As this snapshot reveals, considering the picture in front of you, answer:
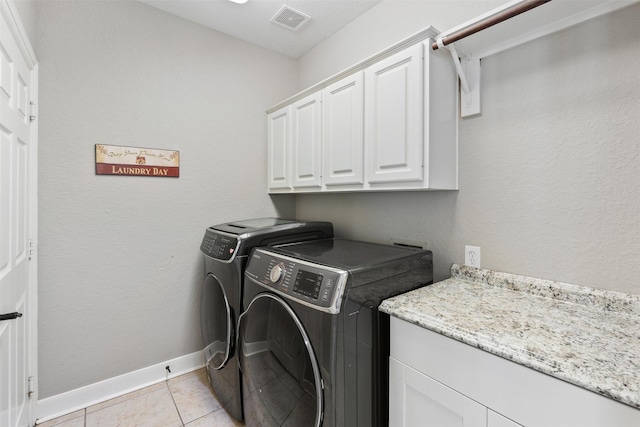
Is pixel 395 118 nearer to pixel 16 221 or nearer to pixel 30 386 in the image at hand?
pixel 16 221

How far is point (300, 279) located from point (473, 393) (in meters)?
Answer: 0.71

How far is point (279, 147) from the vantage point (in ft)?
7.89

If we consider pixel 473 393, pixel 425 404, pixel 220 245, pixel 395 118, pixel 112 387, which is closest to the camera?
pixel 473 393

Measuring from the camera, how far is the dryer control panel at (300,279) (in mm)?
1078

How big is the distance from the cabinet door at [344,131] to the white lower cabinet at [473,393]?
94 centimetres

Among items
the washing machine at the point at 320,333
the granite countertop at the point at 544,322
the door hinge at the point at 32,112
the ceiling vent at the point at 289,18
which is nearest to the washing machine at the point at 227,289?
the washing machine at the point at 320,333

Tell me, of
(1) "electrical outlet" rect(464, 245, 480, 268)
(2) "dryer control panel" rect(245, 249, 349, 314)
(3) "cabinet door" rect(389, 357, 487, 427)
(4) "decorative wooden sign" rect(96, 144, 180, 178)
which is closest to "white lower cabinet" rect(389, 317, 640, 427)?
(3) "cabinet door" rect(389, 357, 487, 427)

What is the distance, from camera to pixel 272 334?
1.35 metres

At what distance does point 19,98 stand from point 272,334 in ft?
5.35

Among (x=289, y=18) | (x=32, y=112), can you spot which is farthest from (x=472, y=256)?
(x=32, y=112)

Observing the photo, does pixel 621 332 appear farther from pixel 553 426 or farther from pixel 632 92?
pixel 632 92

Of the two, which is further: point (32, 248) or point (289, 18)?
point (289, 18)

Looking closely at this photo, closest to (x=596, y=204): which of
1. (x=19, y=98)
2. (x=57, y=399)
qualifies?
(x=19, y=98)

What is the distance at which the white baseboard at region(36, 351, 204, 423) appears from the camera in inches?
68.5
